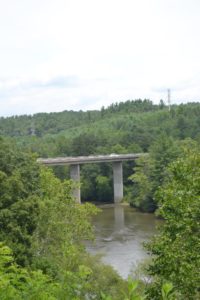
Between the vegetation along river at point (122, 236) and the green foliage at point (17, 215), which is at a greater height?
the green foliage at point (17, 215)

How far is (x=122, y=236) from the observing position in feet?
160

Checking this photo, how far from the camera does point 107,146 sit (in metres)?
88.6

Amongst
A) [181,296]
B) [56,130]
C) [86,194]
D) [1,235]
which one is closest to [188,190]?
[181,296]

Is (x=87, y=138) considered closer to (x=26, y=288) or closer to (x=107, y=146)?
(x=107, y=146)

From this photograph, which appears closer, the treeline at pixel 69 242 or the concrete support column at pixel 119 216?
the treeline at pixel 69 242

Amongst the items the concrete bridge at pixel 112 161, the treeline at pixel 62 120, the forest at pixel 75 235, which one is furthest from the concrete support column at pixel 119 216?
the treeline at pixel 62 120

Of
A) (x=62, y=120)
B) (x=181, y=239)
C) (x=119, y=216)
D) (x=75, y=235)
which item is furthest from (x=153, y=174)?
(x=62, y=120)

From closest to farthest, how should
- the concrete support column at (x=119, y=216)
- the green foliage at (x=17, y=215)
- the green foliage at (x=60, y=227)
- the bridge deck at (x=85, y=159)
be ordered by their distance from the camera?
the green foliage at (x=17, y=215)
the green foliage at (x=60, y=227)
the concrete support column at (x=119, y=216)
the bridge deck at (x=85, y=159)

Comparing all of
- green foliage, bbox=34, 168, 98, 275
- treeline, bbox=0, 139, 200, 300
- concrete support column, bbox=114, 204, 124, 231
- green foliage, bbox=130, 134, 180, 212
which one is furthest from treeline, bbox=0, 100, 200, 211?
treeline, bbox=0, 139, 200, 300

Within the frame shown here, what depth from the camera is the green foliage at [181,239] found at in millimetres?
14586

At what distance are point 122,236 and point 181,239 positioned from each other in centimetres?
3372

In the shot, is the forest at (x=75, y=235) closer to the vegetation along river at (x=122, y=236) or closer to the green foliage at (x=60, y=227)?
the green foliage at (x=60, y=227)

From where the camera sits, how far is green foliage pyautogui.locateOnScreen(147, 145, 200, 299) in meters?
14.6

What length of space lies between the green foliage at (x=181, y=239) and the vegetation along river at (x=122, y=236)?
13.9 metres
